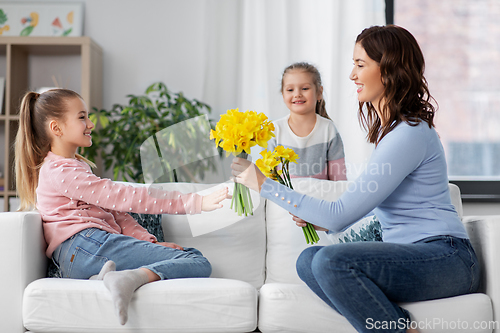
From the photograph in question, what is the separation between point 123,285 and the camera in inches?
47.9

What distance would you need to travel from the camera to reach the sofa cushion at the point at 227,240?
1.72 meters

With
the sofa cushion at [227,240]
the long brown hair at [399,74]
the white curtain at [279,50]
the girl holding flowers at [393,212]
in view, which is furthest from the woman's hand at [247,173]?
the white curtain at [279,50]

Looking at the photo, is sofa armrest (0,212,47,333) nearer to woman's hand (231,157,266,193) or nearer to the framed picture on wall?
woman's hand (231,157,266,193)

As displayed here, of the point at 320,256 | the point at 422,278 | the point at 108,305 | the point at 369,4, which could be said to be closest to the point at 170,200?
the point at 108,305

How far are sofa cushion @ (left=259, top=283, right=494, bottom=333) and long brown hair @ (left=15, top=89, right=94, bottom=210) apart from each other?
0.93m

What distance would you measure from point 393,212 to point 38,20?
8.61 feet

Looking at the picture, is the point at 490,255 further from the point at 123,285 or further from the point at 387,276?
the point at 123,285

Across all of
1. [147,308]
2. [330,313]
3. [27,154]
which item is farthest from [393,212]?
[27,154]

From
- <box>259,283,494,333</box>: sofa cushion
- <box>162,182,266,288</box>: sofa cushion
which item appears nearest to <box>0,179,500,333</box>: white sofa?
<box>259,283,494,333</box>: sofa cushion

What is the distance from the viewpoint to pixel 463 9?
293cm

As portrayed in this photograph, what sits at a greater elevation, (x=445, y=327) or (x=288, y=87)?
(x=288, y=87)

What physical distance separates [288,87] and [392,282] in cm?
129

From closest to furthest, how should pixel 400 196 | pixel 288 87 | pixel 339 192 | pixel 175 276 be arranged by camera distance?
1. pixel 400 196
2. pixel 175 276
3. pixel 339 192
4. pixel 288 87

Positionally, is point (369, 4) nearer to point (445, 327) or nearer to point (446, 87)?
point (446, 87)
